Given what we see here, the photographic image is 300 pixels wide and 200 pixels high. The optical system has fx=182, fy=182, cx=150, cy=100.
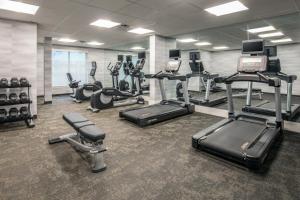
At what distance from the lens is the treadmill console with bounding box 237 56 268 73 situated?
3.58 m

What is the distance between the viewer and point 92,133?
2422 mm

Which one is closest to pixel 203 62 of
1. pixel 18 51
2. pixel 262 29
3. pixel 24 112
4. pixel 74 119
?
pixel 262 29

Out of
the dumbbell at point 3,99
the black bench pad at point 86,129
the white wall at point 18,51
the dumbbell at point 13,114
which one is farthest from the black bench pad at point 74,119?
the white wall at point 18,51

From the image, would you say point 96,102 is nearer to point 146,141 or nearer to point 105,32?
point 105,32

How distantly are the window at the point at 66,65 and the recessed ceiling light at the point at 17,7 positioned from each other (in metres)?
5.92

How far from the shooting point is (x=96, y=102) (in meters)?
6.10

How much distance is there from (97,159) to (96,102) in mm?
3890

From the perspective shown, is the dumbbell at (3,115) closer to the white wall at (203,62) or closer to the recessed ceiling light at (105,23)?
the recessed ceiling light at (105,23)

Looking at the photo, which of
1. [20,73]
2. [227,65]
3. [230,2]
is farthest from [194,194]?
[227,65]

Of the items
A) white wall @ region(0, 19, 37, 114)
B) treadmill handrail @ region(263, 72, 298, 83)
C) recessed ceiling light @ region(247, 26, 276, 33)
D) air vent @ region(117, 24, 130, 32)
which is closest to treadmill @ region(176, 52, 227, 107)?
recessed ceiling light @ region(247, 26, 276, 33)

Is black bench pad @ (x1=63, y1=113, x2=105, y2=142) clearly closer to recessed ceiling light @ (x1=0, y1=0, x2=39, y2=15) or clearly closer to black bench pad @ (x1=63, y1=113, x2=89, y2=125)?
black bench pad @ (x1=63, y1=113, x2=89, y2=125)

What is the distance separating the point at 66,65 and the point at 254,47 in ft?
31.1

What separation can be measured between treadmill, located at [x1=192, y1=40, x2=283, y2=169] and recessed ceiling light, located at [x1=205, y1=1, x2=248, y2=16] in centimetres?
92

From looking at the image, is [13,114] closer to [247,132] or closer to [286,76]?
[247,132]
